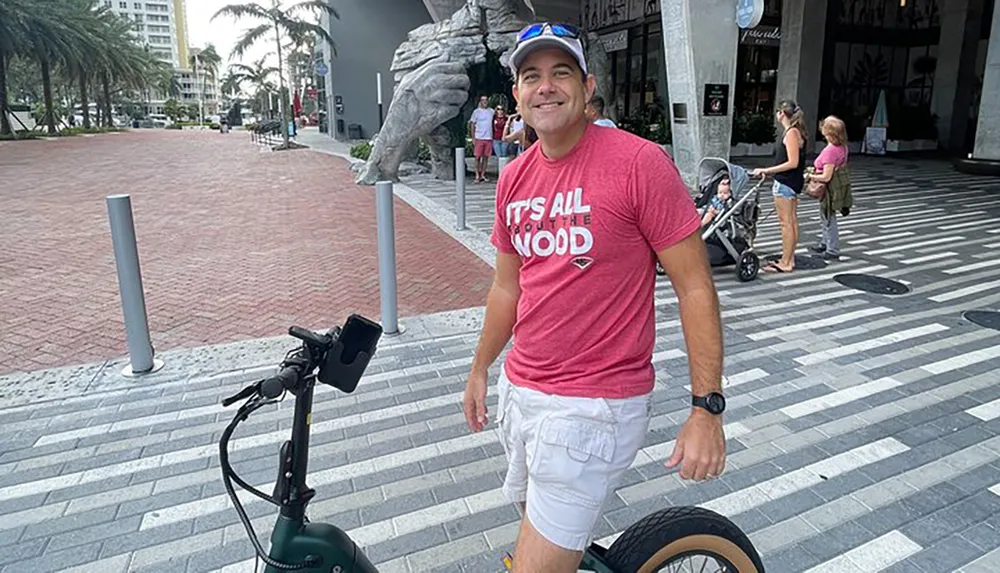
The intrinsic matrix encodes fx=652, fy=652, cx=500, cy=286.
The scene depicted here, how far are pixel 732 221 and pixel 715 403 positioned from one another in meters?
5.61

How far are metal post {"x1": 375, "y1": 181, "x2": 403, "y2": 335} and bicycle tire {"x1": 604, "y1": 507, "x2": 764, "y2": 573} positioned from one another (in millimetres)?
3455

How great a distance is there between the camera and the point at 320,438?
3.63 meters

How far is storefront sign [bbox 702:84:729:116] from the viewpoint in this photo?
38.3 feet

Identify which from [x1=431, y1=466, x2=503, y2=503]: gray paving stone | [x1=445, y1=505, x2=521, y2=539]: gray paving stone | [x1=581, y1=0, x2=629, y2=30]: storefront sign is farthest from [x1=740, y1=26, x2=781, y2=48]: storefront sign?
[x1=445, y1=505, x2=521, y2=539]: gray paving stone

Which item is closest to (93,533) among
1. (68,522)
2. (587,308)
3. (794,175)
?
(68,522)

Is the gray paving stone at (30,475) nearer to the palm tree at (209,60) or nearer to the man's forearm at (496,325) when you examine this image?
the man's forearm at (496,325)

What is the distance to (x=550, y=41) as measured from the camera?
5.57 ft

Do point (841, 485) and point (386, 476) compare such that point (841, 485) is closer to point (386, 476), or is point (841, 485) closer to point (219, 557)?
point (386, 476)

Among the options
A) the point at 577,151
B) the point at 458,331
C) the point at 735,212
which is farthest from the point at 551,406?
the point at 735,212

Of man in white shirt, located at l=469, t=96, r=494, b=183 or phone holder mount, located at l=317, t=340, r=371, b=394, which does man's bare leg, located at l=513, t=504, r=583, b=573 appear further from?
man in white shirt, located at l=469, t=96, r=494, b=183

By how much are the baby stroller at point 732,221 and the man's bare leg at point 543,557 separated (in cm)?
540

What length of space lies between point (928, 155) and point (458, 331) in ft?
75.5

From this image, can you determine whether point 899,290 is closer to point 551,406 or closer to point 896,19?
point 551,406

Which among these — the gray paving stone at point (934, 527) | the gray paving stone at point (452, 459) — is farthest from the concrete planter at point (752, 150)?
the gray paving stone at point (452, 459)
